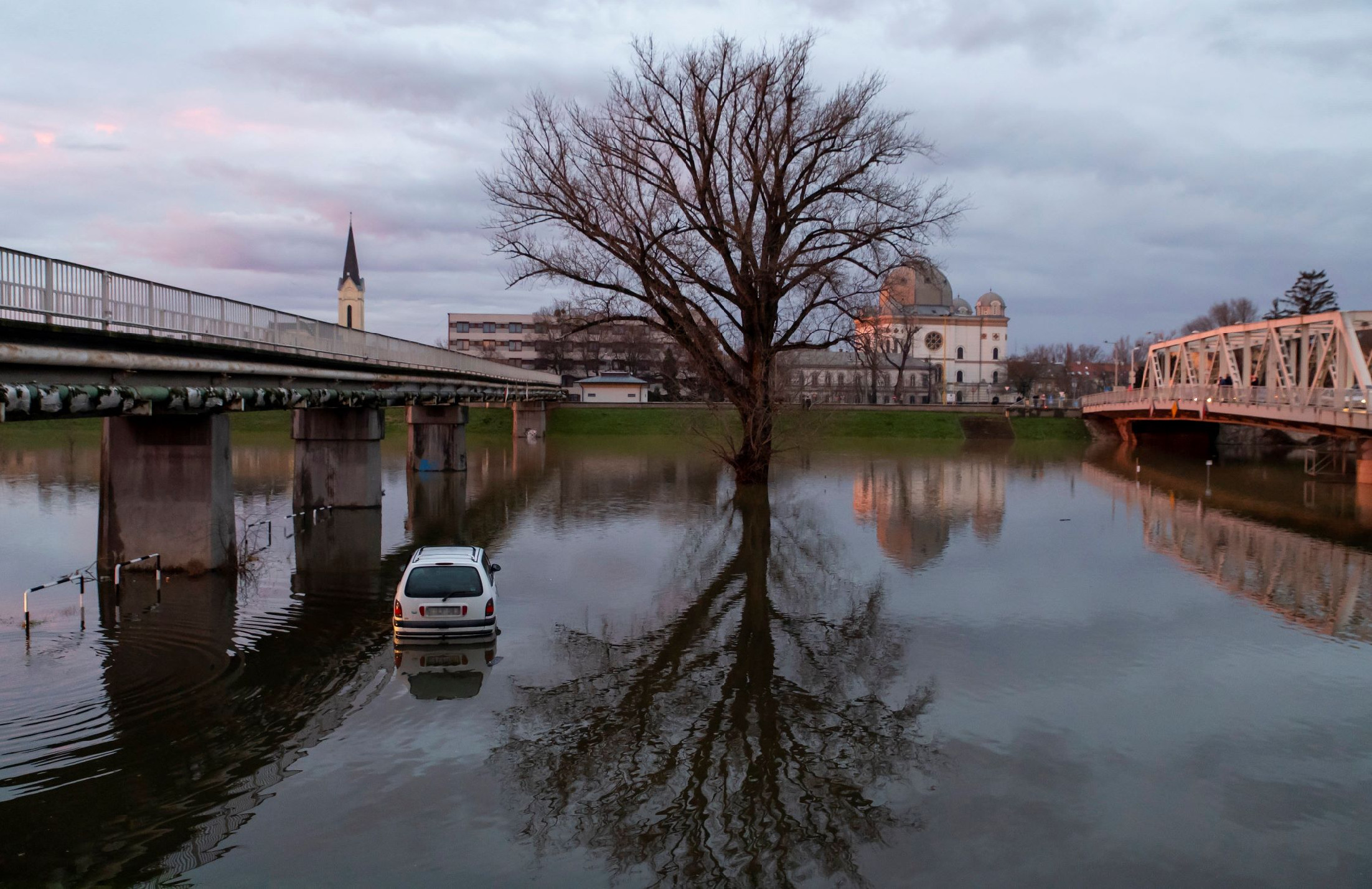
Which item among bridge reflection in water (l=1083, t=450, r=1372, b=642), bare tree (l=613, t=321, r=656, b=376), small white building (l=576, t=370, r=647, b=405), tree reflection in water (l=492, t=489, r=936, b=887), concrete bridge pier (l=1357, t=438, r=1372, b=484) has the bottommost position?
tree reflection in water (l=492, t=489, r=936, b=887)

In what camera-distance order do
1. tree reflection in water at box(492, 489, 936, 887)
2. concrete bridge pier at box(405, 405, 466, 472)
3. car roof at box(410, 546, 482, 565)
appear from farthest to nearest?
concrete bridge pier at box(405, 405, 466, 472)
car roof at box(410, 546, 482, 565)
tree reflection in water at box(492, 489, 936, 887)

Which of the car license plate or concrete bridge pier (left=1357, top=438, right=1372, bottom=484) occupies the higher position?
concrete bridge pier (left=1357, top=438, right=1372, bottom=484)

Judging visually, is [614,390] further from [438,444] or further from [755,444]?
[755,444]

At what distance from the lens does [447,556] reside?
58.0 feet

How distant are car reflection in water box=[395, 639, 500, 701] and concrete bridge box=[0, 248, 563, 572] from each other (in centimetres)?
714

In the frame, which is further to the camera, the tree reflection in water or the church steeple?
the church steeple

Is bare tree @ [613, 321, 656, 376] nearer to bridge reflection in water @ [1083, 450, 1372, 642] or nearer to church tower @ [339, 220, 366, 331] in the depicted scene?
church tower @ [339, 220, 366, 331]

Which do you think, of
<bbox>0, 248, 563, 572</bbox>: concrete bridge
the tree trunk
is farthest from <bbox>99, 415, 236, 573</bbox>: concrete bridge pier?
the tree trunk

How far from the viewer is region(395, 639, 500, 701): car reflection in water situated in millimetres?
14797

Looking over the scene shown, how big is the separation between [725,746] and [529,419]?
70.4 m

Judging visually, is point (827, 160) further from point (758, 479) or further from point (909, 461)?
point (909, 461)

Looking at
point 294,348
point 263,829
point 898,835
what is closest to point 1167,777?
point 898,835

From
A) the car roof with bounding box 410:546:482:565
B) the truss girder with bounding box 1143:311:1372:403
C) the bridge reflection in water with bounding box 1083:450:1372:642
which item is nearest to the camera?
the car roof with bounding box 410:546:482:565

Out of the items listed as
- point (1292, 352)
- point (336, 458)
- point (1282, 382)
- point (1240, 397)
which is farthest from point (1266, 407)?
point (336, 458)
